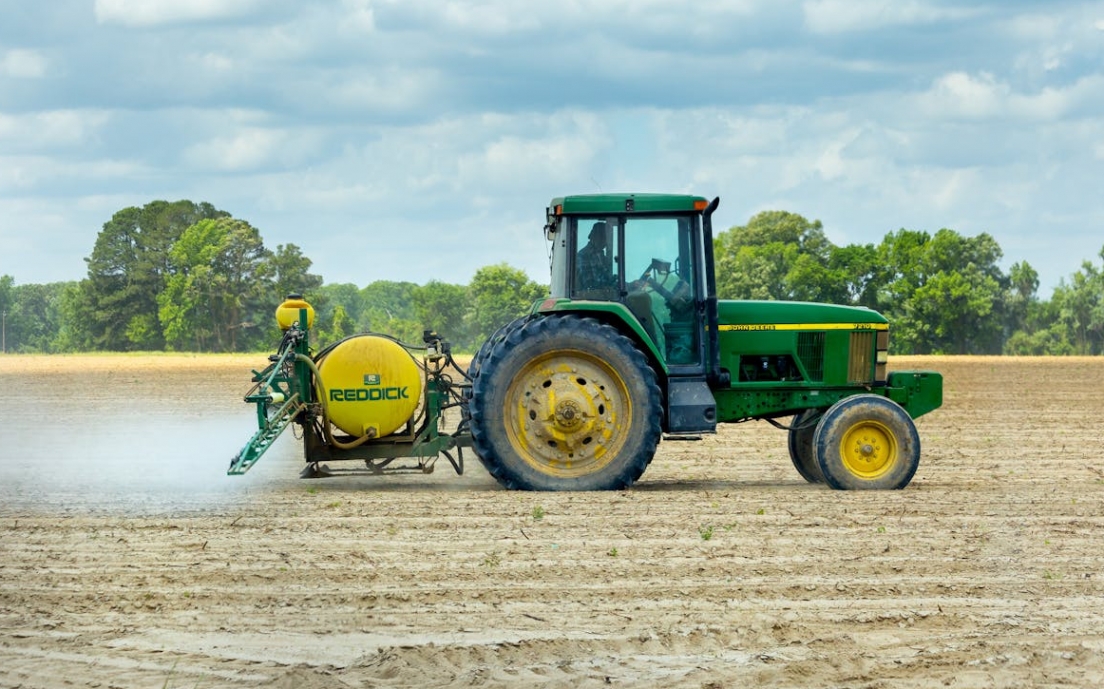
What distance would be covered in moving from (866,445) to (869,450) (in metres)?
0.05

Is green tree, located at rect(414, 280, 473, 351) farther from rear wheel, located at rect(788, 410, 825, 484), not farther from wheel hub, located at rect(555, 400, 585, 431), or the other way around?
wheel hub, located at rect(555, 400, 585, 431)

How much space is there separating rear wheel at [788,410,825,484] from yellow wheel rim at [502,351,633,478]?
216cm

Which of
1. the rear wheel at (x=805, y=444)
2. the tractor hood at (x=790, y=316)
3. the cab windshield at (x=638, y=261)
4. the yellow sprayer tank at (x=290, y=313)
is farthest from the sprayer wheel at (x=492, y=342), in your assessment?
the rear wheel at (x=805, y=444)

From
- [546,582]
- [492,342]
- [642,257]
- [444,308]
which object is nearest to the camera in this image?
[546,582]

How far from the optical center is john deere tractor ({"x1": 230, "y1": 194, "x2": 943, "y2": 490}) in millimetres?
11492

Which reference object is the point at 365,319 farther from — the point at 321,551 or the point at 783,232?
the point at 321,551

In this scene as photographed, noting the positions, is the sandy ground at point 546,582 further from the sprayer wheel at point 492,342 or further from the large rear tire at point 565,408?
the sprayer wheel at point 492,342

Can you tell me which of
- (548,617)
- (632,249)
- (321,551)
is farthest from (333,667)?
(632,249)

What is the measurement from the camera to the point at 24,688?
616cm

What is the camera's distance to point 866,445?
1195 cm

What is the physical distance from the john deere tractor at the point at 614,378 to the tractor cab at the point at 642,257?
12mm

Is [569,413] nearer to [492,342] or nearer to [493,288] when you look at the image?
[492,342]

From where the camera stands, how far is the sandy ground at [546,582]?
646cm

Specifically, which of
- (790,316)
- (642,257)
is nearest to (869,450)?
(790,316)
